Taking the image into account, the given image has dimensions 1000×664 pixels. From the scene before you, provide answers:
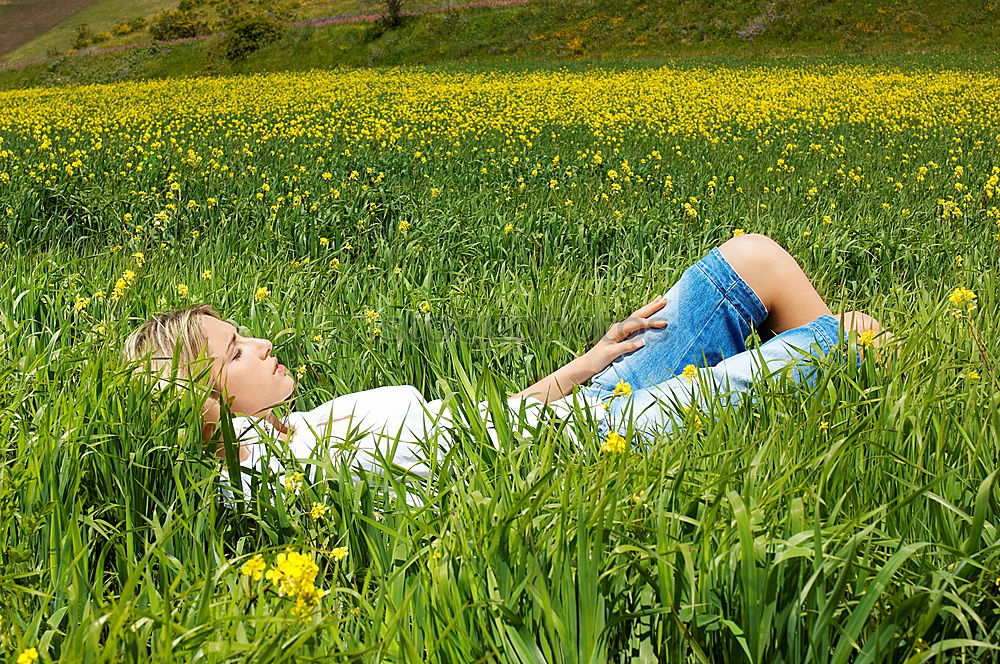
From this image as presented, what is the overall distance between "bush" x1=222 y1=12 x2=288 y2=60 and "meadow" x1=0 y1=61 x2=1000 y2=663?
95.8 ft

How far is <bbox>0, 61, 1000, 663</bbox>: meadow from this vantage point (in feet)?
4.43

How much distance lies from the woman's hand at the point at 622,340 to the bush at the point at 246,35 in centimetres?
3597

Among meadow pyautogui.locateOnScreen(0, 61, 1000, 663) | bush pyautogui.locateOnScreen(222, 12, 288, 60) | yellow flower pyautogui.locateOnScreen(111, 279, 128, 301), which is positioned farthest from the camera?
bush pyautogui.locateOnScreen(222, 12, 288, 60)

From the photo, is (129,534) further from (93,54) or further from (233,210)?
(93,54)

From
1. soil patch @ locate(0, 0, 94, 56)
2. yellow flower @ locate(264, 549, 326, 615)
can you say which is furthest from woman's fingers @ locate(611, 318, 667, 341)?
soil patch @ locate(0, 0, 94, 56)

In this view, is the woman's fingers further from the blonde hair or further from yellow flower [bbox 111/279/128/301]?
yellow flower [bbox 111/279/128/301]

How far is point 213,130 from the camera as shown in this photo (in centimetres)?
995

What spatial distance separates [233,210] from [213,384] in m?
3.83

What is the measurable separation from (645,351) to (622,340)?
0.10 metres

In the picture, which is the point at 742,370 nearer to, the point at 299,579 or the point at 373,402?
the point at 373,402

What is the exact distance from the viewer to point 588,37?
31828 millimetres

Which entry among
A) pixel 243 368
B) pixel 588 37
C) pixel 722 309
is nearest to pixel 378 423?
pixel 243 368

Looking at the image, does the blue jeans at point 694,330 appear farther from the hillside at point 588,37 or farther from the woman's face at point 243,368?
the hillside at point 588,37

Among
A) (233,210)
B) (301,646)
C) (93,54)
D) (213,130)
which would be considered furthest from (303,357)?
(93,54)
